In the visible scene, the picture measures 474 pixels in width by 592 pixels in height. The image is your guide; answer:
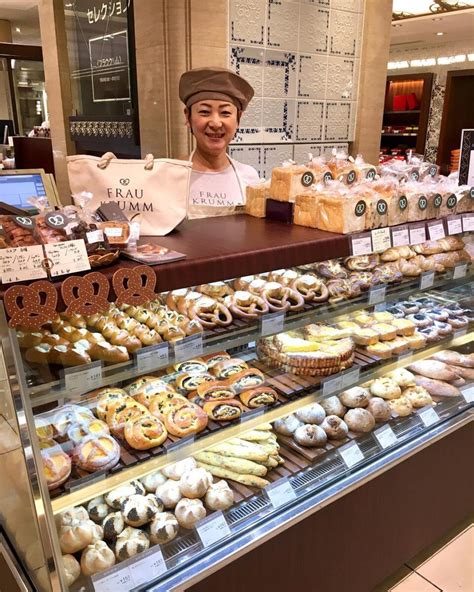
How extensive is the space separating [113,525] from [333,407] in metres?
0.97

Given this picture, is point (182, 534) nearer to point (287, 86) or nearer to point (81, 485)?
point (81, 485)

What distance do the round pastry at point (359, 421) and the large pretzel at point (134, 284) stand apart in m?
1.11

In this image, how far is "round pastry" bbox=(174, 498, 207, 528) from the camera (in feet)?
4.95

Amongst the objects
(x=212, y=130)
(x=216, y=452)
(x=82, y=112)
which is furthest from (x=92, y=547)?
(x=82, y=112)

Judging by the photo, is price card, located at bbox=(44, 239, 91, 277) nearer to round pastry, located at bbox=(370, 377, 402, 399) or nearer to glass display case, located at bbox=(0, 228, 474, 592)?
glass display case, located at bbox=(0, 228, 474, 592)

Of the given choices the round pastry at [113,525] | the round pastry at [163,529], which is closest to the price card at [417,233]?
the round pastry at [163,529]

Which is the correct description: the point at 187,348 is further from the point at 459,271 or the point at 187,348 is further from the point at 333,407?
the point at 459,271

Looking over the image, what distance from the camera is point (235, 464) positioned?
170 centimetres

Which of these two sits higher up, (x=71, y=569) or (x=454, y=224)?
(x=454, y=224)

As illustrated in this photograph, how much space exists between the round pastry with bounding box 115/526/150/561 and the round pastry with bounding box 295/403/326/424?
2.42 ft

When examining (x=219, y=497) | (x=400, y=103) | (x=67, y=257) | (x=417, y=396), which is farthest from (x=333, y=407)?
(x=400, y=103)

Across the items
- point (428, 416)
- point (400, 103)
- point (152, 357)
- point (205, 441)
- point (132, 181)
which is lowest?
point (428, 416)

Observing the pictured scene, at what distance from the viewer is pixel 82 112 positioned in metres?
4.44

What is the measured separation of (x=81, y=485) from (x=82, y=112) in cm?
391
